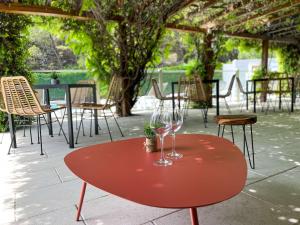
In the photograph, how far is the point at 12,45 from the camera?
4.88 metres

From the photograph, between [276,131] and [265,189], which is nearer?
[265,189]

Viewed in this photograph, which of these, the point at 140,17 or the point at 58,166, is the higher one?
the point at 140,17

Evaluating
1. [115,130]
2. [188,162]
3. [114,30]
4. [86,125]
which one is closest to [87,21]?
[114,30]

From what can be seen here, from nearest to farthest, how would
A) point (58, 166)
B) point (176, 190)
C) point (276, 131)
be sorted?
point (176, 190) → point (58, 166) → point (276, 131)

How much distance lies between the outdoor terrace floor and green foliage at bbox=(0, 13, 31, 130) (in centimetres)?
205

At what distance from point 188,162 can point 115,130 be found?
3.38 m

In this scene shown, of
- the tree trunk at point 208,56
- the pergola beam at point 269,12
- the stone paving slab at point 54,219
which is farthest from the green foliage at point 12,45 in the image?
the pergola beam at point 269,12

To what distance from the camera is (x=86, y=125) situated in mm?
5324

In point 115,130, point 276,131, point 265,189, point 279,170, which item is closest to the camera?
point 265,189

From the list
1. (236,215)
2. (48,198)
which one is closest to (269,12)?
(236,215)

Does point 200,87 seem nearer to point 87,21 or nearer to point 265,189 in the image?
point 87,21

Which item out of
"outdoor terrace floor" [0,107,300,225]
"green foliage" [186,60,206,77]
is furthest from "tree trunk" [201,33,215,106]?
"outdoor terrace floor" [0,107,300,225]

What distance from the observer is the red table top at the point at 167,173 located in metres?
1.02

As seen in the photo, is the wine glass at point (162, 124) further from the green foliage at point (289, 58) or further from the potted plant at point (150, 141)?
the green foliage at point (289, 58)
